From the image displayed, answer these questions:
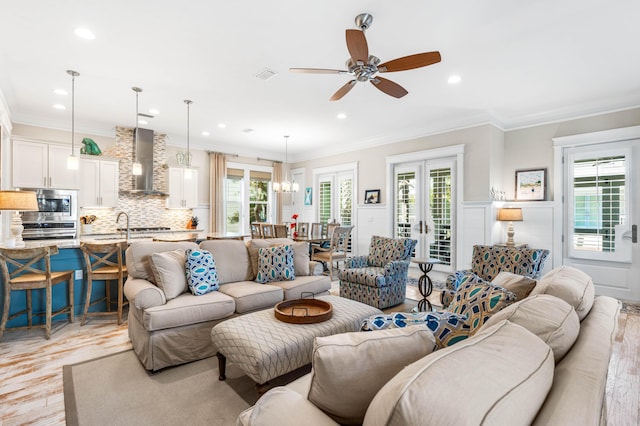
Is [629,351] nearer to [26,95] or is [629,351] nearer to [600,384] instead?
[600,384]

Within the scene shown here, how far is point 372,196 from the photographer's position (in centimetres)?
694

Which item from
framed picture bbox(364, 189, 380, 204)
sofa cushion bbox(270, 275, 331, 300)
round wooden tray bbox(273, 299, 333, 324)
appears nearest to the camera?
round wooden tray bbox(273, 299, 333, 324)

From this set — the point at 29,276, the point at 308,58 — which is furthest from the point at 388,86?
the point at 29,276

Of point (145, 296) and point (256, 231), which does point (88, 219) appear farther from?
point (145, 296)

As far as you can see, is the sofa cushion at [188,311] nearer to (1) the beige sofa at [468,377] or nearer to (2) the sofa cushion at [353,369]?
(1) the beige sofa at [468,377]

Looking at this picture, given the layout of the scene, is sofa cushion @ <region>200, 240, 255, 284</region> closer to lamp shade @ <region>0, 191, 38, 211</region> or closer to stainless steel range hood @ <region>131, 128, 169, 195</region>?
lamp shade @ <region>0, 191, 38, 211</region>

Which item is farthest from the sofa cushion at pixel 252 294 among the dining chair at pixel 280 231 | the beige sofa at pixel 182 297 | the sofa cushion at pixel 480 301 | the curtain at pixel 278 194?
the curtain at pixel 278 194

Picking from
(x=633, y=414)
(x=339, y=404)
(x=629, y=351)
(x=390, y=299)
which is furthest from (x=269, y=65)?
(x=629, y=351)

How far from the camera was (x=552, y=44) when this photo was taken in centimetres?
312

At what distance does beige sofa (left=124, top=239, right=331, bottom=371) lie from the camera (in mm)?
2549

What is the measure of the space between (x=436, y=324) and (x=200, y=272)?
242 cm

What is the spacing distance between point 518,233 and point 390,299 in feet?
9.41

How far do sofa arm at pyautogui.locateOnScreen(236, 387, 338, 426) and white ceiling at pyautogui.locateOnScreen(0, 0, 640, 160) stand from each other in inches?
109

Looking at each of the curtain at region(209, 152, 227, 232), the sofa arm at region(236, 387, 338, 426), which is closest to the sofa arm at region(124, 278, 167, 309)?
the sofa arm at region(236, 387, 338, 426)
